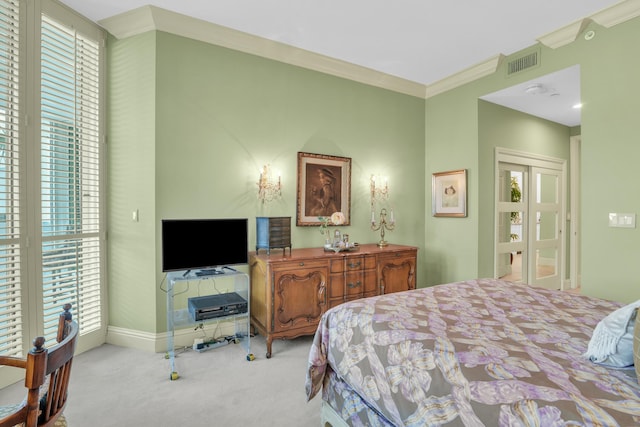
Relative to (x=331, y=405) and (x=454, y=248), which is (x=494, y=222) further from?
(x=331, y=405)

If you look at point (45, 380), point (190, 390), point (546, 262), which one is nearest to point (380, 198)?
Answer: point (546, 262)

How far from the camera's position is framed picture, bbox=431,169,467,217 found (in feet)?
13.7

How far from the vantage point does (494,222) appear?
4215 millimetres

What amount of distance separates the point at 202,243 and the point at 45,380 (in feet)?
5.67

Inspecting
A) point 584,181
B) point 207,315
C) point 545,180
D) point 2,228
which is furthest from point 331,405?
point 545,180

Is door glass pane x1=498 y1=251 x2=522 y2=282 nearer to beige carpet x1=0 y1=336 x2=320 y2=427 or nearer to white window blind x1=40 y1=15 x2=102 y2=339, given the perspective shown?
beige carpet x1=0 y1=336 x2=320 y2=427

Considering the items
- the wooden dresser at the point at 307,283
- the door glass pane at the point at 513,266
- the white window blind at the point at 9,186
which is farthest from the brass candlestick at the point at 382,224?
the white window blind at the point at 9,186

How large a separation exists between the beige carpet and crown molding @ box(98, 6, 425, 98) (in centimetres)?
309

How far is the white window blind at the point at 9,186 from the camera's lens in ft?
7.72

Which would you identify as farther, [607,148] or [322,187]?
[322,187]

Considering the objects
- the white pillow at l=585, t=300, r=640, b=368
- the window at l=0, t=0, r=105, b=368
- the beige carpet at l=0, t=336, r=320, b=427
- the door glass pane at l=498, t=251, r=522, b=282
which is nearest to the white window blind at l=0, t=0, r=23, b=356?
the window at l=0, t=0, r=105, b=368

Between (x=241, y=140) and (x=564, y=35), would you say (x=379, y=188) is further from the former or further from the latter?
(x=564, y=35)

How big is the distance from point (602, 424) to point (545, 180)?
16.3 ft

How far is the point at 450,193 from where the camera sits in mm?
4336
